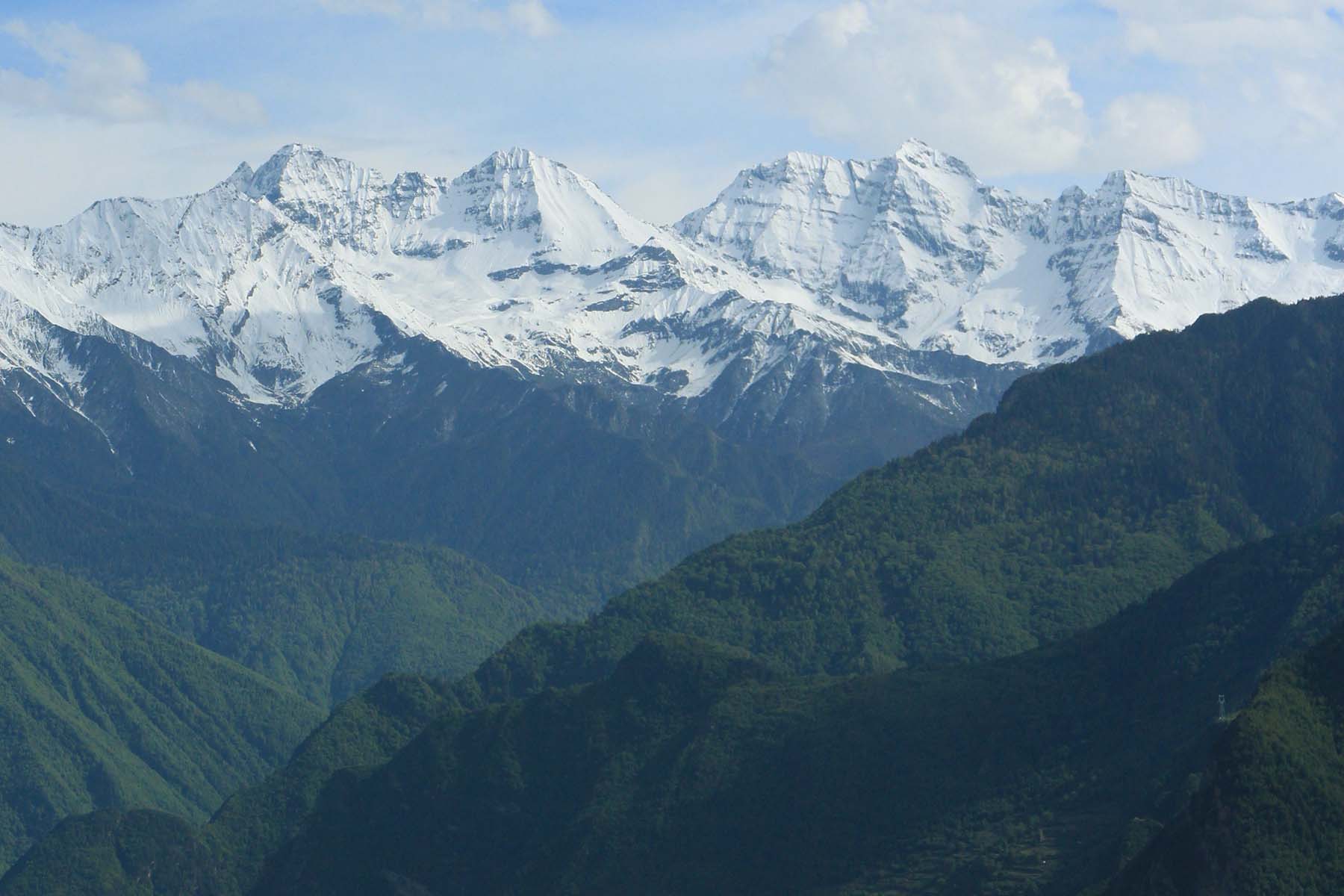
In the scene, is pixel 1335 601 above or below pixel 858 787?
above

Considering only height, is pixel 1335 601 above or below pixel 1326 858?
above

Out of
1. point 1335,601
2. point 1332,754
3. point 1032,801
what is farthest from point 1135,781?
point 1332,754

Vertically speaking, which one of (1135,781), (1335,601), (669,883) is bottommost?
(669,883)

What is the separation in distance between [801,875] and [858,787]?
35.3ft

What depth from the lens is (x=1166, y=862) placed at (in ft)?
461

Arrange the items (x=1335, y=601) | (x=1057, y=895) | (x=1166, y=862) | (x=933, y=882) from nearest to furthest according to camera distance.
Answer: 1. (x=1166, y=862)
2. (x=1057, y=895)
3. (x=933, y=882)
4. (x=1335, y=601)

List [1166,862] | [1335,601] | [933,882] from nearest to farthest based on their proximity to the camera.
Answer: [1166,862] < [933,882] < [1335,601]

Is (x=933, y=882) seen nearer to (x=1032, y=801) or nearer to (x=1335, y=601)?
(x=1032, y=801)

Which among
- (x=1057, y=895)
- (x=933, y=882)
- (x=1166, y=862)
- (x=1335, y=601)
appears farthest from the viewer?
(x=1335, y=601)

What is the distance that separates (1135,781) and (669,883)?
37.9 meters

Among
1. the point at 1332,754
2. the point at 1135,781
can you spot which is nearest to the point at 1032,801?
the point at 1135,781

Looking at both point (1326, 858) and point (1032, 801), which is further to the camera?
point (1032, 801)

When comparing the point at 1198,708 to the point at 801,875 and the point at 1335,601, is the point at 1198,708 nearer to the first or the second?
the point at 1335,601

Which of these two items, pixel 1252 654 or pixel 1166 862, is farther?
pixel 1252 654
